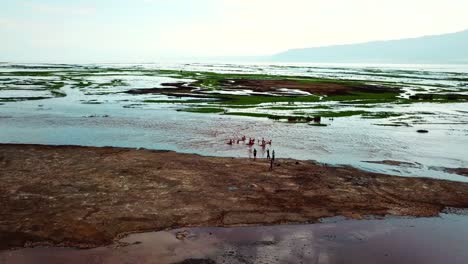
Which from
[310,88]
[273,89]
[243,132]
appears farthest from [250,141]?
[310,88]

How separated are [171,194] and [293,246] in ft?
24.7

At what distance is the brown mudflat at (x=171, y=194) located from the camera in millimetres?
17359

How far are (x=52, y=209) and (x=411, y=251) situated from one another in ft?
48.7

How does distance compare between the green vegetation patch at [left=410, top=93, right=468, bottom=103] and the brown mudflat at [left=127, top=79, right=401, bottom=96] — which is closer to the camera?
the green vegetation patch at [left=410, top=93, right=468, bottom=103]

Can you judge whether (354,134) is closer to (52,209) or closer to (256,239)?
(256,239)

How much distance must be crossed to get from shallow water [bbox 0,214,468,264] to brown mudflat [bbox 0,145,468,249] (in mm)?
806

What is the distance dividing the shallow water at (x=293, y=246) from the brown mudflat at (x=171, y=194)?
31.7 inches

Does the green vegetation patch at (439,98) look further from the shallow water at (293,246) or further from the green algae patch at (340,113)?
the shallow water at (293,246)

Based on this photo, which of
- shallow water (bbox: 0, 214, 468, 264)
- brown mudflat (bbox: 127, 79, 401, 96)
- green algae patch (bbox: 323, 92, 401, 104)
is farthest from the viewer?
brown mudflat (bbox: 127, 79, 401, 96)

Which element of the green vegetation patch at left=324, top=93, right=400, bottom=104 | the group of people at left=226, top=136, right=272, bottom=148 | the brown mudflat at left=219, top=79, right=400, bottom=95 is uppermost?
the brown mudflat at left=219, top=79, right=400, bottom=95

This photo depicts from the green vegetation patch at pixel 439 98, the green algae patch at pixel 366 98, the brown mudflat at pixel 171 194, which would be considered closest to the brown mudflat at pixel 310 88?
the green algae patch at pixel 366 98

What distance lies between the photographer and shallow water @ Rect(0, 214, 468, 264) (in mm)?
14648

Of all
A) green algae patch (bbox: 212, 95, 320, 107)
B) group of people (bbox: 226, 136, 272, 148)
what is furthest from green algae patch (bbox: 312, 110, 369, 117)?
group of people (bbox: 226, 136, 272, 148)

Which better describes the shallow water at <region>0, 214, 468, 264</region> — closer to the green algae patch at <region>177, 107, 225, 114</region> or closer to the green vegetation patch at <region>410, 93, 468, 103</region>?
the green algae patch at <region>177, 107, 225, 114</region>
